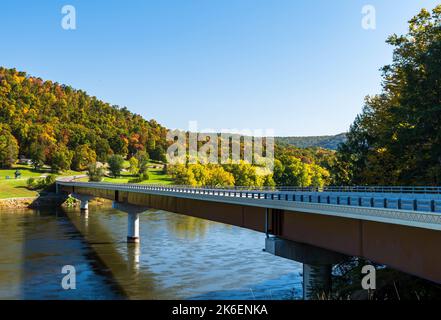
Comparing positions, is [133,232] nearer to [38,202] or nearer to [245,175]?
[38,202]

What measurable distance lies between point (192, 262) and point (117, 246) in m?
17.3

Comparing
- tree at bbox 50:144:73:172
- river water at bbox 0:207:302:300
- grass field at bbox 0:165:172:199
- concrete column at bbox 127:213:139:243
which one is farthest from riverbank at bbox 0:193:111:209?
concrete column at bbox 127:213:139:243

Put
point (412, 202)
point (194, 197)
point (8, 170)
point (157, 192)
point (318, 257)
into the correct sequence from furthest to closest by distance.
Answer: point (8, 170), point (157, 192), point (194, 197), point (318, 257), point (412, 202)

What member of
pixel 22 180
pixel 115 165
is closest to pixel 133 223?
pixel 22 180

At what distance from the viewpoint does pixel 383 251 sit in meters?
21.9

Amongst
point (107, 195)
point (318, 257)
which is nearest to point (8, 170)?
point (107, 195)

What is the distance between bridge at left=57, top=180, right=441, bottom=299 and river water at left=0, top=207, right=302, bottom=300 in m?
4.47

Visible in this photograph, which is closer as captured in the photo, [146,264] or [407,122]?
[407,122]

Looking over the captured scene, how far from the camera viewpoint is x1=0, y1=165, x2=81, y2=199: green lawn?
132 meters

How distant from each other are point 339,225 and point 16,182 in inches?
5549

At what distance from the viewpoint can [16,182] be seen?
148 m

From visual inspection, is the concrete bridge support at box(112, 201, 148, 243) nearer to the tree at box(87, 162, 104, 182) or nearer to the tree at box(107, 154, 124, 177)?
the tree at box(87, 162, 104, 182)

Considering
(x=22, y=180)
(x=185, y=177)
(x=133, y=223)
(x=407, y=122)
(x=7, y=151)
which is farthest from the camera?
(x=7, y=151)

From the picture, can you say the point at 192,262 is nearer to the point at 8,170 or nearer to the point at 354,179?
the point at 354,179
